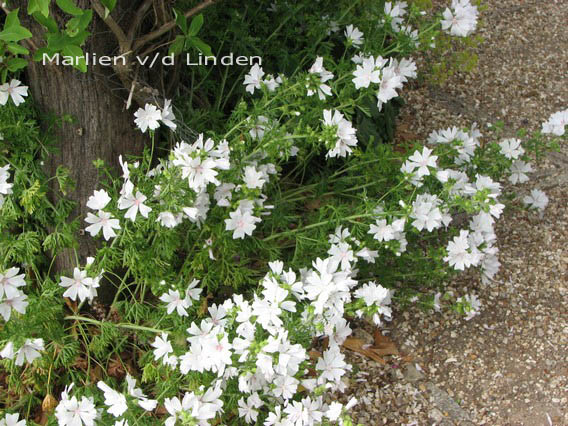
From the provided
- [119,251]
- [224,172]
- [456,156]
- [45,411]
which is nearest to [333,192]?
[456,156]

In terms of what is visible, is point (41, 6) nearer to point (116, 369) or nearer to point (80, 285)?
point (80, 285)

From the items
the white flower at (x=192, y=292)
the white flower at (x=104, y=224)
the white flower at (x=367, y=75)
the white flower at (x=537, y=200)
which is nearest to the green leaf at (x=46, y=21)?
the white flower at (x=104, y=224)

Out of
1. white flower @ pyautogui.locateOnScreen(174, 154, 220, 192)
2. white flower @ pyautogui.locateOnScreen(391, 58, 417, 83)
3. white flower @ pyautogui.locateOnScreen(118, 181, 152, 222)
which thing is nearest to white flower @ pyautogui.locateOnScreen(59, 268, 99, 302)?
white flower @ pyautogui.locateOnScreen(118, 181, 152, 222)

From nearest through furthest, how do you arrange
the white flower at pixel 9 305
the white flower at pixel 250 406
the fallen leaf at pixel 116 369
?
the white flower at pixel 9 305
the white flower at pixel 250 406
the fallen leaf at pixel 116 369

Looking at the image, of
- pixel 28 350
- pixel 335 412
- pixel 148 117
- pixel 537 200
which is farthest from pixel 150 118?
pixel 537 200

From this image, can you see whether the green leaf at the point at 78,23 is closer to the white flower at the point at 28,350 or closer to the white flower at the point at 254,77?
the white flower at the point at 254,77

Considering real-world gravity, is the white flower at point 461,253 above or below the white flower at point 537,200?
below
